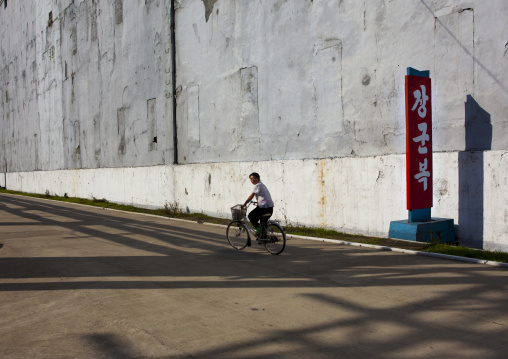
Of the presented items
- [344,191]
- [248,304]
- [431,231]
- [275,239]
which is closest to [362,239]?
[344,191]

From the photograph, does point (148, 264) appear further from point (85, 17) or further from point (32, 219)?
point (85, 17)

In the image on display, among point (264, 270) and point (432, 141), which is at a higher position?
point (432, 141)

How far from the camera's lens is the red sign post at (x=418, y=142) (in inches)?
415

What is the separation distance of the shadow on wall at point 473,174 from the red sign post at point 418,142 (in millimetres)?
707

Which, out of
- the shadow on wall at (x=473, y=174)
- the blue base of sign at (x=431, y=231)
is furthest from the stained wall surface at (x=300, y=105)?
the blue base of sign at (x=431, y=231)

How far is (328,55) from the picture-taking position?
1359 cm

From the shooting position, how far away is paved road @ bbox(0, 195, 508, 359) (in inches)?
201

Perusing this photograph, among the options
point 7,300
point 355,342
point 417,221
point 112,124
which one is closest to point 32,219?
point 112,124

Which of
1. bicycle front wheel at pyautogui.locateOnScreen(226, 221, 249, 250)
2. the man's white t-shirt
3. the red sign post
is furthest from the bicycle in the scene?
the red sign post

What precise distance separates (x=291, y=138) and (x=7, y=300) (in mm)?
9567

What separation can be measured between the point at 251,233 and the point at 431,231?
3.89 metres

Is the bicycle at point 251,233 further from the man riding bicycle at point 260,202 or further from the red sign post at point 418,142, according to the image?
the red sign post at point 418,142

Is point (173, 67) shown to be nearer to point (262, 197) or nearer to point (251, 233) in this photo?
point (251, 233)

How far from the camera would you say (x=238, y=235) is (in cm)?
1125
